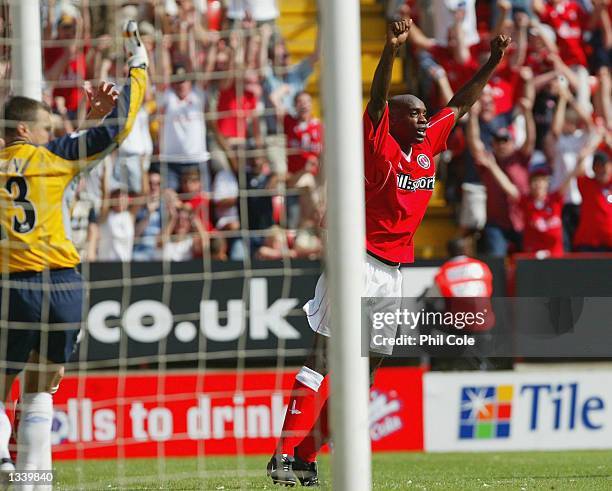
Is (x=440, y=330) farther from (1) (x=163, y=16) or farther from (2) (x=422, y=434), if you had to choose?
(1) (x=163, y=16)

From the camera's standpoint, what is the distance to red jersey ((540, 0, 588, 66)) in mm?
14281

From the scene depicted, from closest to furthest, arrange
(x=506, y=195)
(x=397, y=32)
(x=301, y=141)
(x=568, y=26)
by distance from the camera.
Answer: (x=397, y=32) < (x=301, y=141) < (x=506, y=195) < (x=568, y=26)

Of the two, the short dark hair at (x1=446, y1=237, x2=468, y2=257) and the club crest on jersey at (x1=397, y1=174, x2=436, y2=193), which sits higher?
the club crest on jersey at (x1=397, y1=174, x2=436, y2=193)

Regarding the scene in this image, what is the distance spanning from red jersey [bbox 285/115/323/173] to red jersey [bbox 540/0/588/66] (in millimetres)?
3539

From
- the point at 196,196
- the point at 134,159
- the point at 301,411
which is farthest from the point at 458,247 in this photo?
the point at 301,411

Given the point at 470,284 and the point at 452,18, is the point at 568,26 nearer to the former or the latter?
the point at 452,18

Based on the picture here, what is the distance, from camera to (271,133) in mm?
12445

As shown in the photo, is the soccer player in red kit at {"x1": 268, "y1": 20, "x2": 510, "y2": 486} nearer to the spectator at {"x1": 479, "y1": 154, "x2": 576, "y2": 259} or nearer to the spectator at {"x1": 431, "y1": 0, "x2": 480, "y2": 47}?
the spectator at {"x1": 479, "y1": 154, "x2": 576, "y2": 259}

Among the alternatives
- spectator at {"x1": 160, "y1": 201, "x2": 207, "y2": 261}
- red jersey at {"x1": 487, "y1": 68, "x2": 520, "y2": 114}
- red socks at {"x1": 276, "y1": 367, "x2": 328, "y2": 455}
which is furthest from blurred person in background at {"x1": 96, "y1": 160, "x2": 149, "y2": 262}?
red socks at {"x1": 276, "y1": 367, "x2": 328, "y2": 455}

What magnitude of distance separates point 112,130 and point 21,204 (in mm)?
709

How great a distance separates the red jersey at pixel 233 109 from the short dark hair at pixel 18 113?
4914 millimetres

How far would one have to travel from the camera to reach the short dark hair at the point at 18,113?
22.5ft

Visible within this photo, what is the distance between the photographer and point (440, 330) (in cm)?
974

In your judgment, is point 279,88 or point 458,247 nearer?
point 458,247
